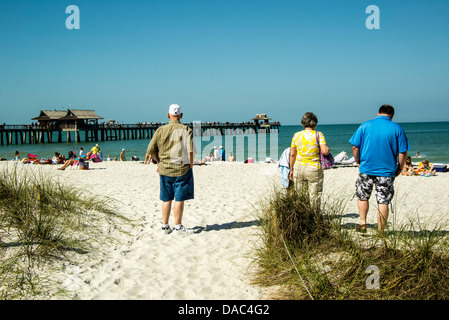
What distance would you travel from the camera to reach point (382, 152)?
3436 mm

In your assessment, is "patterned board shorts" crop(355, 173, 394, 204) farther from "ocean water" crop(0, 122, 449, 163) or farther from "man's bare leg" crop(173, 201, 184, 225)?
"ocean water" crop(0, 122, 449, 163)

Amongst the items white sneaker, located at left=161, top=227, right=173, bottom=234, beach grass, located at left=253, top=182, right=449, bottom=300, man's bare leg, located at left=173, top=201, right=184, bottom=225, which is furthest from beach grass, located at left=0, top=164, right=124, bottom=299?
beach grass, located at left=253, top=182, right=449, bottom=300

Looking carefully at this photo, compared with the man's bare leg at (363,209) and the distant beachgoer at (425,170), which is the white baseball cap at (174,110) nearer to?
the man's bare leg at (363,209)

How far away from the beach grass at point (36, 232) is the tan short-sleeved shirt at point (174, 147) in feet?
4.04

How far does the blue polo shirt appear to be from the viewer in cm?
341

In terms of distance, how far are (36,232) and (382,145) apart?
3735 mm

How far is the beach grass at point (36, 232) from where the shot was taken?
273 centimetres

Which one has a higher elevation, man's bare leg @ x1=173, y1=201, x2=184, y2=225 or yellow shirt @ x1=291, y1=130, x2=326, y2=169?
yellow shirt @ x1=291, y1=130, x2=326, y2=169

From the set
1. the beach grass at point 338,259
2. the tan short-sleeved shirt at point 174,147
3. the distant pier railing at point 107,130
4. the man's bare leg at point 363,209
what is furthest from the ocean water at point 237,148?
the beach grass at point 338,259

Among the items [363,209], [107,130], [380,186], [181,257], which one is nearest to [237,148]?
[363,209]

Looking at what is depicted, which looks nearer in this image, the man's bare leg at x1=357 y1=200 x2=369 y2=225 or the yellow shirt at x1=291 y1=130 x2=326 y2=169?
the man's bare leg at x1=357 y1=200 x2=369 y2=225

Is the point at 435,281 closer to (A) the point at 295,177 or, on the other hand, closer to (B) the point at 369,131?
(B) the point at 369,131

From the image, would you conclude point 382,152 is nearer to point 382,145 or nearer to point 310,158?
point 382,145

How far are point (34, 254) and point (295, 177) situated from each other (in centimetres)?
297
